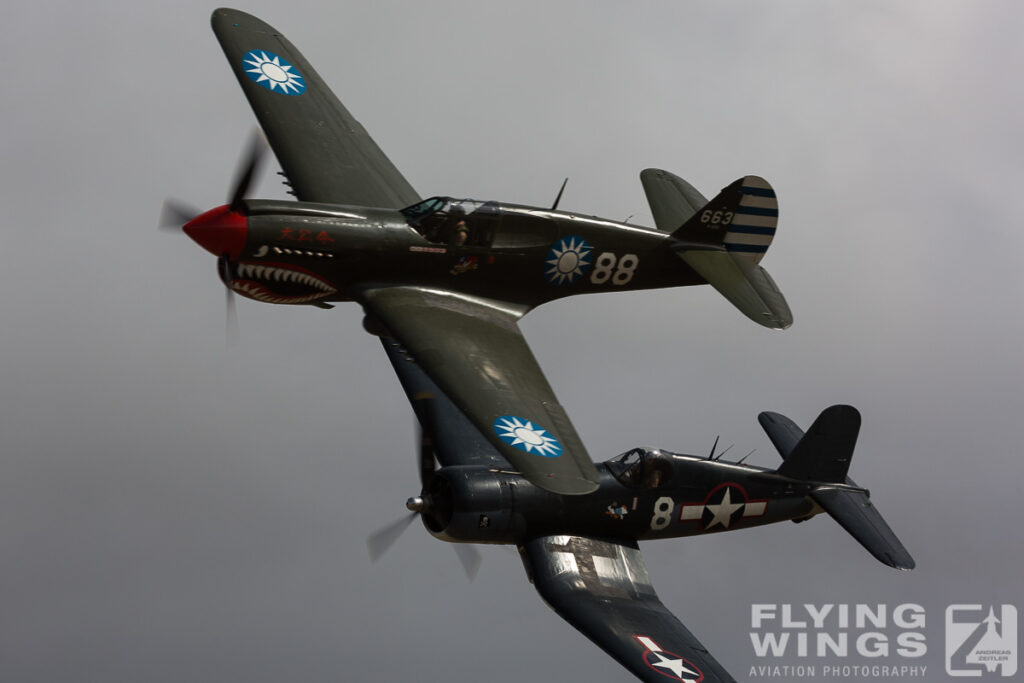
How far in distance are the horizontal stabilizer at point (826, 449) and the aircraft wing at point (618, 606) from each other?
2.91m

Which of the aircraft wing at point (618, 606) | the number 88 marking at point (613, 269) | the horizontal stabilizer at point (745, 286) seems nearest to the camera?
the aircraft wing at point (618, 606)

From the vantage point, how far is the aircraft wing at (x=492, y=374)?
2448 cm

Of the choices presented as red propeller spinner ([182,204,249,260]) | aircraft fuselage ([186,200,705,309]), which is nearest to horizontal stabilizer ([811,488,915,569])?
aircraft fuselage ([186,200,705,309])

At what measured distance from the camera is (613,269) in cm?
2947

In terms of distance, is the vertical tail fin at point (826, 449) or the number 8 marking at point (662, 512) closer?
the number 8 marking at point (662, 512)

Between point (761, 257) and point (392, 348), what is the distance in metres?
5.89

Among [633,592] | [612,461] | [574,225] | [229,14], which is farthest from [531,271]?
[229,14]

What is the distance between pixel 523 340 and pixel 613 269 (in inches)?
99.2

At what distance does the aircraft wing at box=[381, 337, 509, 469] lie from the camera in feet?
92.0

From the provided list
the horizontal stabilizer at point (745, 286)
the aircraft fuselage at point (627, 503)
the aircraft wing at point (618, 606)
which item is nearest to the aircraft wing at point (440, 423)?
the aircraft fuselage at point (627, 503)

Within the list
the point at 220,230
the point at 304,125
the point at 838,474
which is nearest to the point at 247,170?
the point at 220,230

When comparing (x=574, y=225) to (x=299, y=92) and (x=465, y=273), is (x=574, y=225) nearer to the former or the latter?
(x=465, y=273)

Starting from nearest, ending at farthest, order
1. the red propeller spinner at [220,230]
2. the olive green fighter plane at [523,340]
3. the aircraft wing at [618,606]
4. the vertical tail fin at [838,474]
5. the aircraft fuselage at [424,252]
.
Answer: the aircraft wing at [618,606] < the olive green fighter plane at [523,340] < the red propeller spinner at [220,230] < the aircraft fuselage at [424,252] < the vertical tail fin at [838,474]

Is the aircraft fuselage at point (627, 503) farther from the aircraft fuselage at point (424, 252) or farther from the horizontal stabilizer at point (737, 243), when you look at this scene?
the aircraft fuselage at point (424, 252)
